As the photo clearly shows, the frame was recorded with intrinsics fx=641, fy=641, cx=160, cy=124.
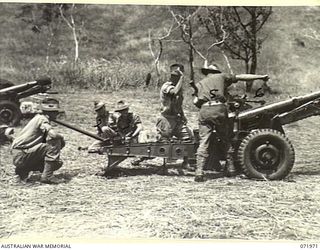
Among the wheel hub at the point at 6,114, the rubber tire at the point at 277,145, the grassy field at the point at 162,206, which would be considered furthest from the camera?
the wheel hub at the point at 6,114

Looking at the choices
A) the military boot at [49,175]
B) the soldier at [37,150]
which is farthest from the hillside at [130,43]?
the military boot at [49,175]

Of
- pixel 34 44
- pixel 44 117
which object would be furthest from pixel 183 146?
pixel 34 44

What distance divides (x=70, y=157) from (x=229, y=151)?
3.52ft

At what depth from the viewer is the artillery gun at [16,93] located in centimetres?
440

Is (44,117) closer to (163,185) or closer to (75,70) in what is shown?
(75,70)

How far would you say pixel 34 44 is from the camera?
4.37 meters

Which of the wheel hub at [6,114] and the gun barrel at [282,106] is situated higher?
the gun barrel at [282,106]

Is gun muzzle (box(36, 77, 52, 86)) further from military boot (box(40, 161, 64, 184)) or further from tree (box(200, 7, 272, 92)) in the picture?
tree (box(200, 7, 272, 92))

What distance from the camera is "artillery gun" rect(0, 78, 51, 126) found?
4398 mm

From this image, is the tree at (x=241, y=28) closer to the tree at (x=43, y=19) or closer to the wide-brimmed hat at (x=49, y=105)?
the tree at (x=43, y=19)

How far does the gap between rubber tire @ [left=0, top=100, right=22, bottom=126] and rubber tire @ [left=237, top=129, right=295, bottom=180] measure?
154 cm

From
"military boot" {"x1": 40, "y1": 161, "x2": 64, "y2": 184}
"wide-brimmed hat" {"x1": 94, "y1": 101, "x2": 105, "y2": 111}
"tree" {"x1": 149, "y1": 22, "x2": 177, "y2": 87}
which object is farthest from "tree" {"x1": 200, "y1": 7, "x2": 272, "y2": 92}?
"military boot" {"x1": 40, "y1": 161, "x2": 64, "y2": 184}

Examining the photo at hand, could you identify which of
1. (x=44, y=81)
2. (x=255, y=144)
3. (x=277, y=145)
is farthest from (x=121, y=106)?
(x=277, y=145)

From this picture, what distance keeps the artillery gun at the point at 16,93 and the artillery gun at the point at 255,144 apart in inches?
12.4
